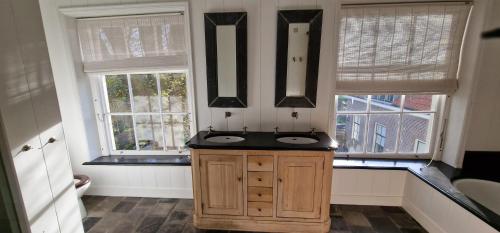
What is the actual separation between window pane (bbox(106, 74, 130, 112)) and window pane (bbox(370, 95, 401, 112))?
275cm

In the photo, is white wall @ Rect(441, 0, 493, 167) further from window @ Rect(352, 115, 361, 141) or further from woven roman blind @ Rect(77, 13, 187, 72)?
Result: woven roman blind @ Rect(77, 13, 187, 72)

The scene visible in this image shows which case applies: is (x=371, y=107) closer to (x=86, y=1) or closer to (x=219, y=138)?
(x=219, y=138)

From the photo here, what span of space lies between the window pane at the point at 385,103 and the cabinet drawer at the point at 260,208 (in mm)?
1510

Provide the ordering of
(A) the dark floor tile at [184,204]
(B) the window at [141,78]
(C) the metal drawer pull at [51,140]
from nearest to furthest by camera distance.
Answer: (C) the metal drawer pull at [51,140] < (B) the window at [141,78] < (A) the dark floor tile at [184,204]

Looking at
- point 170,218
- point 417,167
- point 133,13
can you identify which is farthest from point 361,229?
point 133,13

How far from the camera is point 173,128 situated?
2678 millimetres

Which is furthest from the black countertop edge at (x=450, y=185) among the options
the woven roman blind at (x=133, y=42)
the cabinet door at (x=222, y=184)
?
the woven roman blind at (x=133, y=42)

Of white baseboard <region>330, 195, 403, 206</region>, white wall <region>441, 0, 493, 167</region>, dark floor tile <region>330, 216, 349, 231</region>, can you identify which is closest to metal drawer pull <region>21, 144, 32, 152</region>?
dark floor tile <region>330, 216, 349, 231</region>

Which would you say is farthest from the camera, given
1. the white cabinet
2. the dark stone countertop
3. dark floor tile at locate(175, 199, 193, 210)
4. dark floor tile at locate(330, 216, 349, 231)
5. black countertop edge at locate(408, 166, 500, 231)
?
dark floor tile at locate(175, 199, 193, 210)

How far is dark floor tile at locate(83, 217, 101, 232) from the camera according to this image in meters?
2.15

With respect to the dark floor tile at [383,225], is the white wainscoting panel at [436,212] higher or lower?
higher

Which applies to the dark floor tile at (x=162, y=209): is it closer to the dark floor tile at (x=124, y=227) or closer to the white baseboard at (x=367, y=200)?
the dark floor tile at (x=124, y=227)

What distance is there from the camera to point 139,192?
264 centimetres

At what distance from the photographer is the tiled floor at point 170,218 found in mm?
2098
